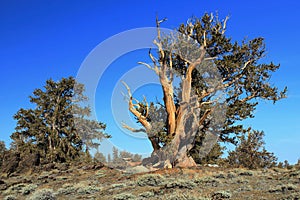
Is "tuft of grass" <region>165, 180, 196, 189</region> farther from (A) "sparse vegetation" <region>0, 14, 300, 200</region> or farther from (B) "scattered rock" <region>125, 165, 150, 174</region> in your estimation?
(B) "scattered rock" <region>125, 165, 150, 174</region>

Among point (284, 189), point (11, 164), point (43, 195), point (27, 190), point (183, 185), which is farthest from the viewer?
point (11, 164)

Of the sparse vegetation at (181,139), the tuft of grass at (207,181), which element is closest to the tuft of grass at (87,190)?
the sparse vegetation at (181,139)

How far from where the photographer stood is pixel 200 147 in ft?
77.2

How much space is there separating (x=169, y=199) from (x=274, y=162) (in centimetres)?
2350

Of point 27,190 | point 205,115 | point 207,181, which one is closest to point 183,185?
point 207,181

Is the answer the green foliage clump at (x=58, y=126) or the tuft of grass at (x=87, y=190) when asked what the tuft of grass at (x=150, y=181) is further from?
the green foliage clump at (x=58, y=126)

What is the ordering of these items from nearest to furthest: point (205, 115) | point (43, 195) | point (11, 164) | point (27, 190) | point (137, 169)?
point (43, 195), point (27, 190), point (137, 169), point (205, 115), point (11, 164)

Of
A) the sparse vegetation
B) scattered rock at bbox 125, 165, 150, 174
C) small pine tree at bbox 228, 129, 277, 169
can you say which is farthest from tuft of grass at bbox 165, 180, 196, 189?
small pine tree at bbox 228, 129, 277, 169

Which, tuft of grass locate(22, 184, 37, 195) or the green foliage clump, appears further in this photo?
the green foliage clump

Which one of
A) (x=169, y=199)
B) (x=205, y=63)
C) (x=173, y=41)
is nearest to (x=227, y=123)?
(x=205, y=63)

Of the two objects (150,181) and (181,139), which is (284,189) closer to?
(150,181)

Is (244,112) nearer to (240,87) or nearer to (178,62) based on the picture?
(240,87)

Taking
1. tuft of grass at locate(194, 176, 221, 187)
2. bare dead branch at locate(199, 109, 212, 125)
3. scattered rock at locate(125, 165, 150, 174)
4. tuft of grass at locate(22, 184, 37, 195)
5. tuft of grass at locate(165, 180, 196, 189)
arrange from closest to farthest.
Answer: tuft of grass at locate(165, 180, 196, 189), tuft of grass at locate(194, 176, 221, 187), tuft of grass at locate(22, 184, 37, 195), scattered rock at locate(125, 165, 150, 174), bare dead branch at locate(199, 109, 212, 125)

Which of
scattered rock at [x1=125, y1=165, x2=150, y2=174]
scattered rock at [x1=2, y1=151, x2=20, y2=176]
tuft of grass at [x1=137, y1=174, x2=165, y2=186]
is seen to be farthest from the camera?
scattered rock at [x1=2, y1=151, x2=20, y2=176]
